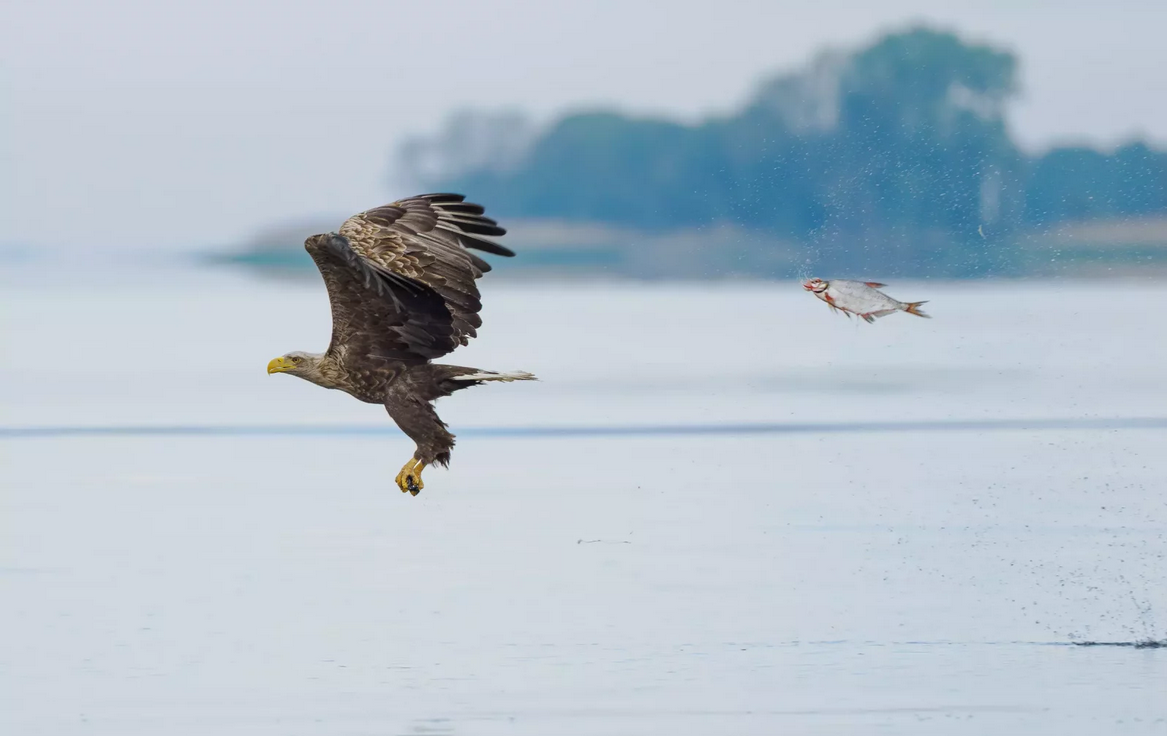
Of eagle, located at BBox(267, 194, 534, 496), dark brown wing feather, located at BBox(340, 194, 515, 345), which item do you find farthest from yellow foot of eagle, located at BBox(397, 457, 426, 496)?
dark brown wing feather, located at BBox(340, 194, 515, 345)

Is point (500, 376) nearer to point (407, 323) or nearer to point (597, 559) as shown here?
point (407, 323)

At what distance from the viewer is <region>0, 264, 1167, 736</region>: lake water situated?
10000 millimetres

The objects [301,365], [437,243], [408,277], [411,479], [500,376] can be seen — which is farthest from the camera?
[437,243]

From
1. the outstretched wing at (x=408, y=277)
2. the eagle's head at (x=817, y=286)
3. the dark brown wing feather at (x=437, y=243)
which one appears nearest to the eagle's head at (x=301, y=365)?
the outstretched wing at (x=408, y=277)

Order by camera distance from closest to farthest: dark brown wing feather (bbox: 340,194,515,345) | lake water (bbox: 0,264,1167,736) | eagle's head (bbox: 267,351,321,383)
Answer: lake water (bbox: 0,264,1167,736)
eagle's head (bbox: 267,351,321,383)
dark brown wing feather (bbox: 340,194,515,345)

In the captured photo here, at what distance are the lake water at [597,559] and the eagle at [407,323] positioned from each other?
1.09 metres

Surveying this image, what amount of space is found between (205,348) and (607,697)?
2361 cm

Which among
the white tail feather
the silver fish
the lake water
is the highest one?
the silver fish

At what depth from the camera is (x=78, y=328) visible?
39906 mm

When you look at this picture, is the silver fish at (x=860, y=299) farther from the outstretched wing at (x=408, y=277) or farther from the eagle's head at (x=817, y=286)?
the outstretched wing at (x=408, y=277)

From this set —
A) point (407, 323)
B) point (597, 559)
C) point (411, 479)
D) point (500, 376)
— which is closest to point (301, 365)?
point (407, 323)

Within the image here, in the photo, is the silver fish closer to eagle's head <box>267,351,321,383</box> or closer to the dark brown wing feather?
the dark brown wing feather

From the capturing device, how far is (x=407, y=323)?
11297 millimetres

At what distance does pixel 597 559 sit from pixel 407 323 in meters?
2.59
